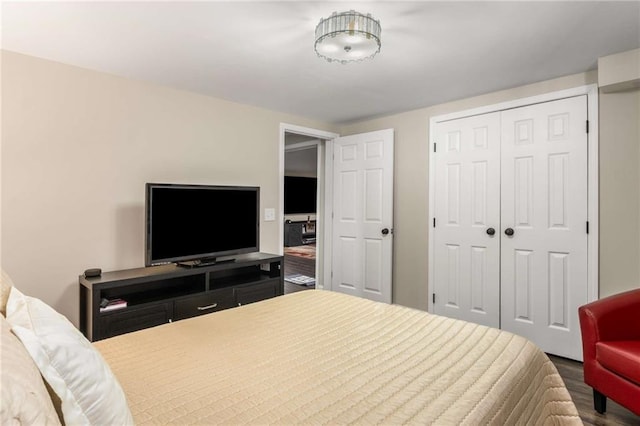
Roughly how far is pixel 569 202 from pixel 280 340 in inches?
104

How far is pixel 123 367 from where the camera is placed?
127 centimetres

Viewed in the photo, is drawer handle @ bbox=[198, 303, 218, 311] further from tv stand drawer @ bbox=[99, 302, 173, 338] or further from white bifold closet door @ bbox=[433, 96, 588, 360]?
white bifold closet door @ bbox=[433, 96, 588, 360]

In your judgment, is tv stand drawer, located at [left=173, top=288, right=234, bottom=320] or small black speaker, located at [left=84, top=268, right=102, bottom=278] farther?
tv stand drawer, located at [left=173, top=288, right=234, bottom=320]

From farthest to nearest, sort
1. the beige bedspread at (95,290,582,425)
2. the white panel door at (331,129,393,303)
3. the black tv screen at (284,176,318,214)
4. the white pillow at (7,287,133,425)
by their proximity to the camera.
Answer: the black tv screen at (284,176,318,214) < the white panel door at (331,129,393,303) < the beige bedspread at (95,290,582,425) < the white pillow at (7,287,133,425)

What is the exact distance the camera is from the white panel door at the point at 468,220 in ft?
10.8

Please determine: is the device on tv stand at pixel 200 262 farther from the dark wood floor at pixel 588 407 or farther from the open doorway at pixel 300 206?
the open doorway at pixel 300 206

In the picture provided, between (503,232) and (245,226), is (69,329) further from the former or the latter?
(503,232)

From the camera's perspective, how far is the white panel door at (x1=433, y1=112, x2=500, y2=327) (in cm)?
328

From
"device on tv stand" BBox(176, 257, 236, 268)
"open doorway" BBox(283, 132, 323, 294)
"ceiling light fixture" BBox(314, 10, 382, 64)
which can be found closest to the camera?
"ceiling light fixture" BBox(314, 10, 382, 64)

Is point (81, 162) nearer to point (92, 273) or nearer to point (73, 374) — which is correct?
point (92, 273)

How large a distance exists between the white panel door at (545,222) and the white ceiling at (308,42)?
404 millimetres

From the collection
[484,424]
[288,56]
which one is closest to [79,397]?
[484,424]

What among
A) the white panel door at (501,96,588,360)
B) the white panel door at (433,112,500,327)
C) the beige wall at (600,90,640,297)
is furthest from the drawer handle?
the beige wall at (600,90,640,297)

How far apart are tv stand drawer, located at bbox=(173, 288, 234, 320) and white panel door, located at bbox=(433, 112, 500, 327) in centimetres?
213
